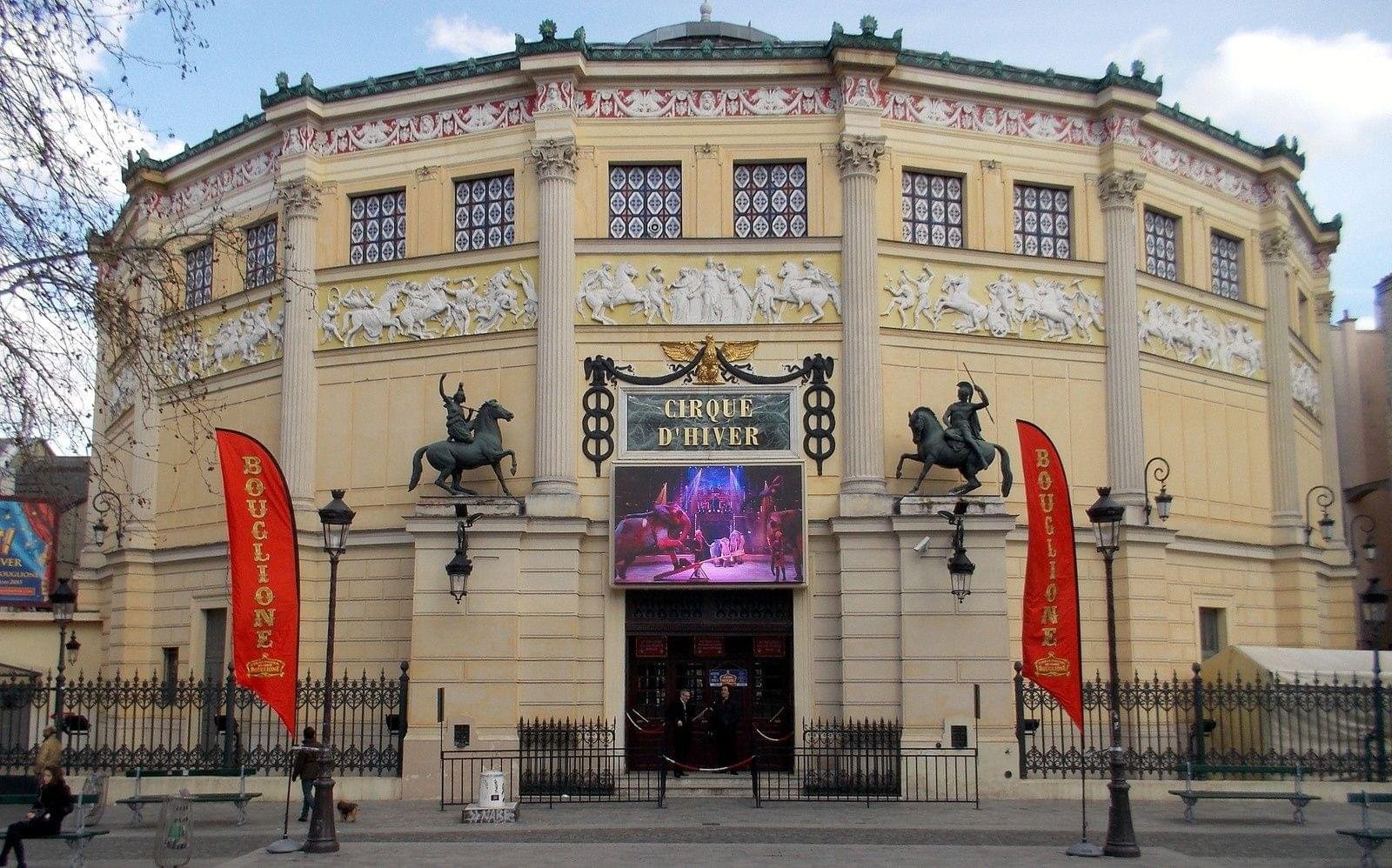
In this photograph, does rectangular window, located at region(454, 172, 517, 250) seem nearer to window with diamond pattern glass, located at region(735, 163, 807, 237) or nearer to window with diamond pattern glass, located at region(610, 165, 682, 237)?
window with diamond pattern glass, located at region(610, 165, 682, 237)

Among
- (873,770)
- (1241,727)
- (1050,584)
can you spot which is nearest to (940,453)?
(1050,584)

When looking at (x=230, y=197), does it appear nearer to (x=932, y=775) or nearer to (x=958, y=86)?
(x=958, y=86)

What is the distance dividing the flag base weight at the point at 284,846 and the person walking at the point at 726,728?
989 cm

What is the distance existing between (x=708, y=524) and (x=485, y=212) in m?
9.11

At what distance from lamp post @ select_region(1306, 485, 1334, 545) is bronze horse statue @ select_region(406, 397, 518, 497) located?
19.9 metres

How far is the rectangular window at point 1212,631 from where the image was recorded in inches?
1325

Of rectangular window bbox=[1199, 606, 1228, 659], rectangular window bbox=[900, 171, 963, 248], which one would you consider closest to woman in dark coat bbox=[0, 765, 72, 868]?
rectangular window bbox=[900, 171, 963, 248]

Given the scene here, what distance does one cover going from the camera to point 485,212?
3191cm

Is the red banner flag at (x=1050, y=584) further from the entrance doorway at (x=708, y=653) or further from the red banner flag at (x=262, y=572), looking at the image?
the red banner flag at (x=262, y=572)

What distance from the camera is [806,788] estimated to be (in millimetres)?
26141

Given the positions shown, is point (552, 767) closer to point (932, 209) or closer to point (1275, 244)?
point (932, 209)

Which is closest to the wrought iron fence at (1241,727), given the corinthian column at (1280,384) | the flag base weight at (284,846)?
the corinthian column at (1280,384)

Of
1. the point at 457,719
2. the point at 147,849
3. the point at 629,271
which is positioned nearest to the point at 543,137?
the point at 629,271

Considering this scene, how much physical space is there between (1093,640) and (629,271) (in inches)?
514
